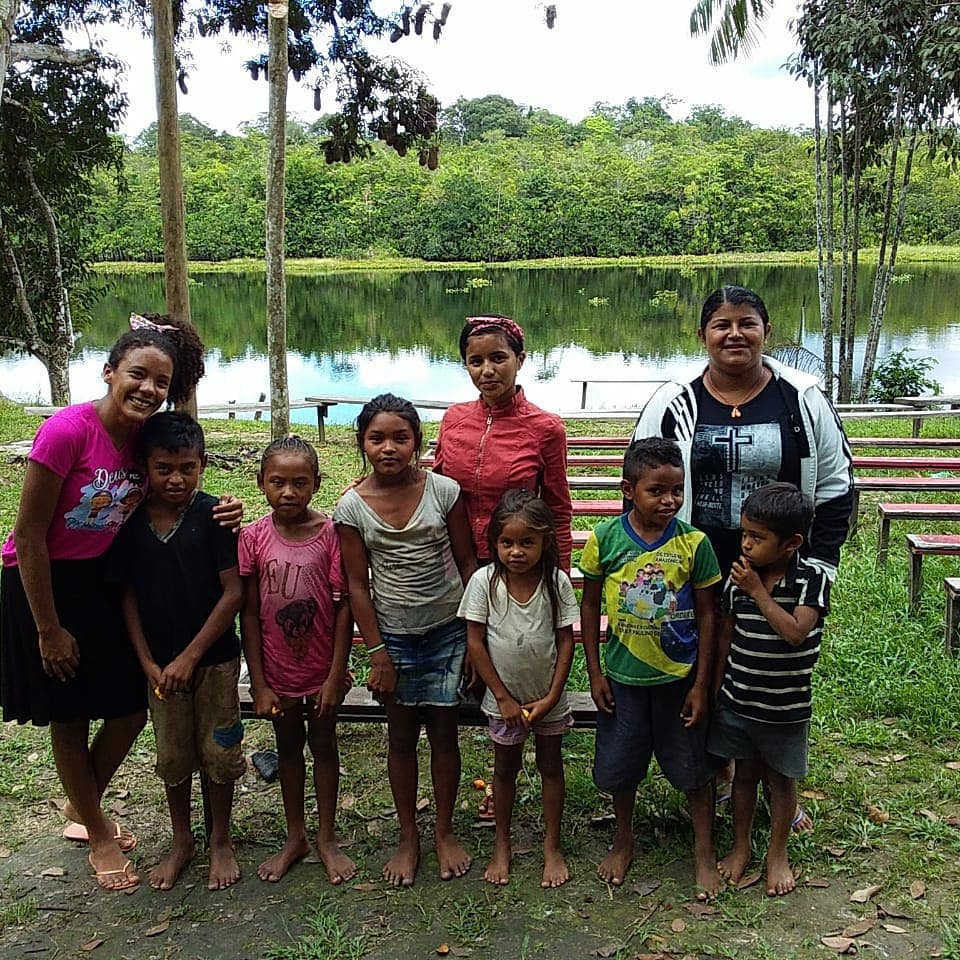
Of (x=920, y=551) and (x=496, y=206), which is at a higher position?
(x=496, y=206)

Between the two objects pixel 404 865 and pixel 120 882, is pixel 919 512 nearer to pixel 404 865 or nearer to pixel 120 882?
pixel 404 865

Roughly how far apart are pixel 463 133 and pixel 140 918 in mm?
74665

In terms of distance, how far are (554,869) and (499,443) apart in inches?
48.9

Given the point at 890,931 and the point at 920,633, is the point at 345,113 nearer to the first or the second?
the point at 920,633

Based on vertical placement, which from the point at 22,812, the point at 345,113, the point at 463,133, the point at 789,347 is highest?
the point at 463,133

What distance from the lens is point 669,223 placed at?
4741 centimetres

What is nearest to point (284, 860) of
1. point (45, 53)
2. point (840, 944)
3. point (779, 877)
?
point (779, 877)

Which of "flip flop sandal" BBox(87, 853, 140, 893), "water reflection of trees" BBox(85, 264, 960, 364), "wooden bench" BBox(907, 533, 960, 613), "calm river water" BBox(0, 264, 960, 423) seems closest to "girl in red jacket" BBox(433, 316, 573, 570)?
"flip flop sandal" BBox(87, 853, 140, 893)

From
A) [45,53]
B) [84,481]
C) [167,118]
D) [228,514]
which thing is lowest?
[228,514]

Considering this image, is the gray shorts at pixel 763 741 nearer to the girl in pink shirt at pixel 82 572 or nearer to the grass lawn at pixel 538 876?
the grass lawn at pixel 538 876

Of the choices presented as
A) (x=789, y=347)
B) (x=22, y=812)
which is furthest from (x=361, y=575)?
(x=789, y=347)

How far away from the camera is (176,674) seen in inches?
101

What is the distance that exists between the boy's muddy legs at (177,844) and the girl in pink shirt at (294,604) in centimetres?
29

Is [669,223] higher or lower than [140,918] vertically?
higher
